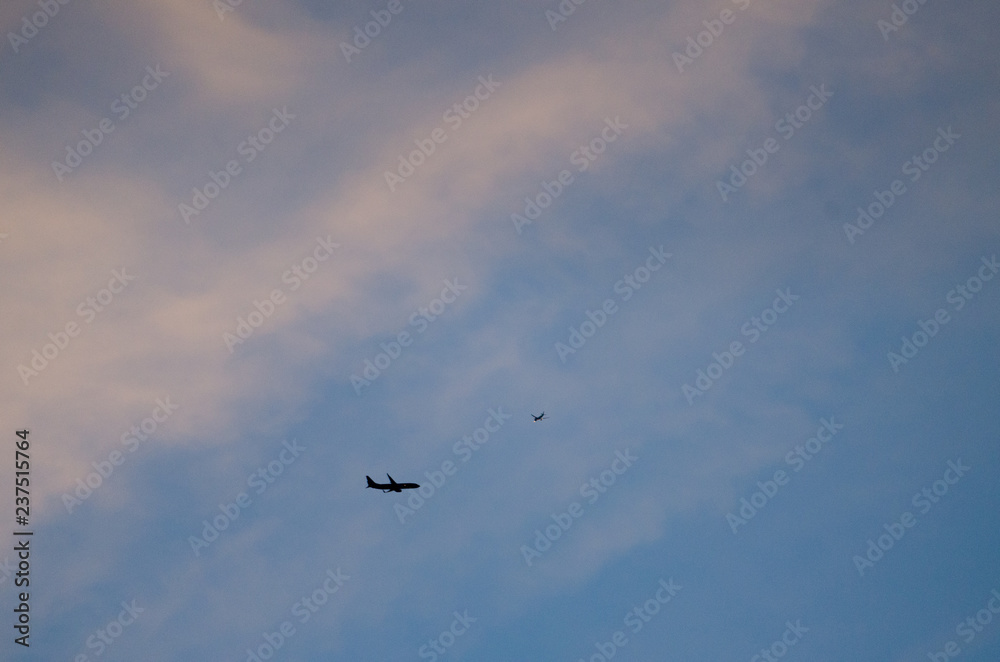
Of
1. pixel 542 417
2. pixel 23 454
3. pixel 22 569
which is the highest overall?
pixel 542 417

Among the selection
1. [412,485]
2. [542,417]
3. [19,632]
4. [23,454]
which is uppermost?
[542,417]

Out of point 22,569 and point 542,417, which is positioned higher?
point 542,417

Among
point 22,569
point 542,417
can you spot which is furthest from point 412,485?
point 22,569

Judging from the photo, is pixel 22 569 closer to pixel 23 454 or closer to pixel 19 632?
pixel 19 632

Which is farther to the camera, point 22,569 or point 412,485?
point 412,485

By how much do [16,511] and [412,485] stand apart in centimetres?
6272

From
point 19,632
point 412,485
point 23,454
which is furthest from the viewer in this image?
point 412,485

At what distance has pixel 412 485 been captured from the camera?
160875mm

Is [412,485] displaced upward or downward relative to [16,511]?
upward

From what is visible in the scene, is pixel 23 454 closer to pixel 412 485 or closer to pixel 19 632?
pixel 19 632

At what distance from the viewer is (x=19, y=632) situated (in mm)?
121688

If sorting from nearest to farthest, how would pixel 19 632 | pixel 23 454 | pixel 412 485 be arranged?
pixel 23 454 → pixel 19 632 → pixel 412 485

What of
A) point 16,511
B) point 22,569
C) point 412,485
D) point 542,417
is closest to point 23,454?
point 16,511

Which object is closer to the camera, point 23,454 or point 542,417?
point 23,454
